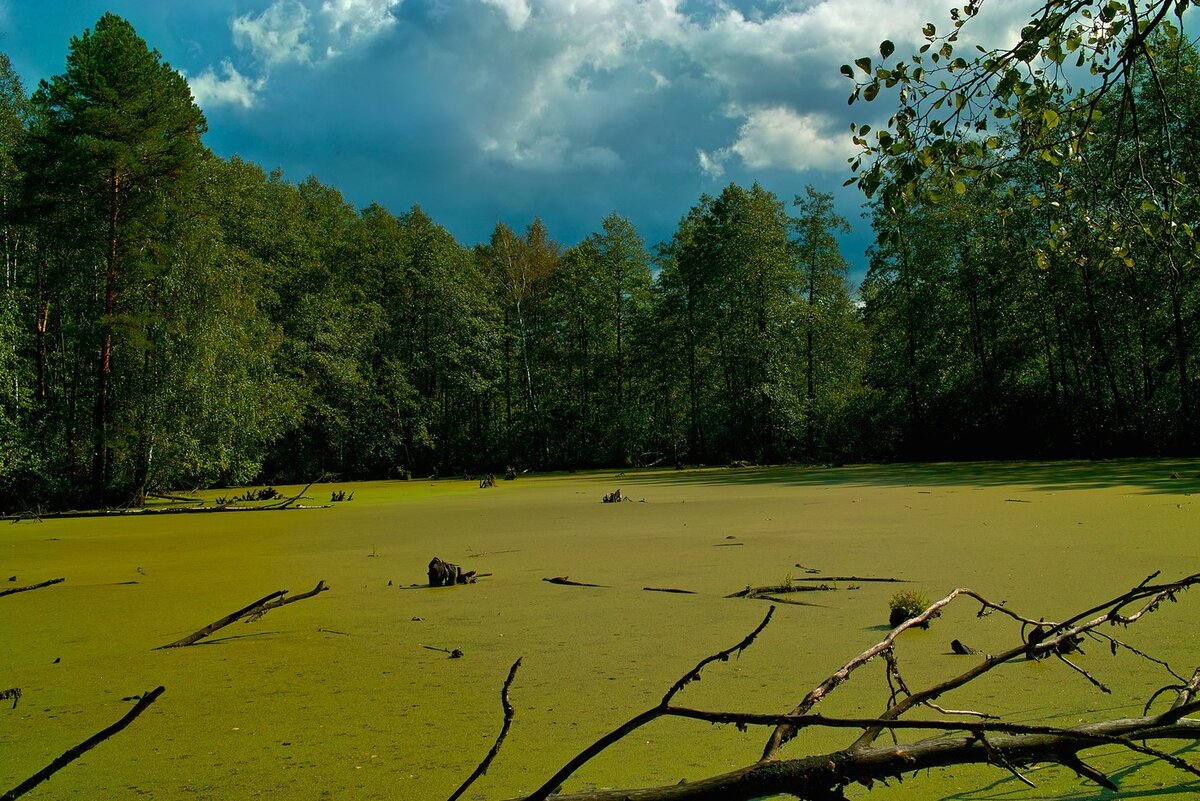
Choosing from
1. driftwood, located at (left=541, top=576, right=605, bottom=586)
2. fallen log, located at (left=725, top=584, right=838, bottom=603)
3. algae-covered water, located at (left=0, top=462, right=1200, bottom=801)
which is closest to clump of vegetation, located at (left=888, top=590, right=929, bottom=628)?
algae-covered water, located at (left=0, top=462, right=1200, bottom=801)

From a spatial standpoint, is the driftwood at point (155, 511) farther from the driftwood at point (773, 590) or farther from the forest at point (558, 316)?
the driftwood at point (773, 590)

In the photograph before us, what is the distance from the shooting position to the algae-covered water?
5.10 feet

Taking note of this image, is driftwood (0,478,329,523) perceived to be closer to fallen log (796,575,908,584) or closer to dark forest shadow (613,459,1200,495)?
dark forest shadow (613,459,1200,495)

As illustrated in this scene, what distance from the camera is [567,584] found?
3480 millimetres

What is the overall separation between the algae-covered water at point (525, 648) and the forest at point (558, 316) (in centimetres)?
108

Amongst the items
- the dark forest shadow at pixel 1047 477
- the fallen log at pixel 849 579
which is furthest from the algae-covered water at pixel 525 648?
the dark forest shadow at pixel 1047 477

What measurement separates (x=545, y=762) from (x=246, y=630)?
1727 mm

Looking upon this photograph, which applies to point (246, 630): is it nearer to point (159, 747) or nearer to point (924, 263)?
point (159, 747)

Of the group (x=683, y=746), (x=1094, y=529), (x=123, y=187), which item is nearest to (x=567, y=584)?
(x=683, y=746)

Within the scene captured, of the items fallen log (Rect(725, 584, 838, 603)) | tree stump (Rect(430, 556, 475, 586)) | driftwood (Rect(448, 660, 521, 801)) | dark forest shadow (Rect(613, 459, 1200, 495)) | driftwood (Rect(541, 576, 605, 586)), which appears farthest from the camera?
dark forest shadow (Rect(613, 459, 1200, 495))

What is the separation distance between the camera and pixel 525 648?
2443mm

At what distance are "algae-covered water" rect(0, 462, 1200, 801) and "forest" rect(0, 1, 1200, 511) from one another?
3.55 ft

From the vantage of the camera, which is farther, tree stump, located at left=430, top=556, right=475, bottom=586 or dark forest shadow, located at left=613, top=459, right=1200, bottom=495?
dark forest shadow, located at left=613, top=459, right=1200, bottom=495

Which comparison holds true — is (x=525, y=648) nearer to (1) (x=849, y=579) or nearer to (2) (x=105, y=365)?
(1) (x=849, y=579)
